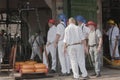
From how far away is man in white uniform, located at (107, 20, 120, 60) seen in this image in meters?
17.9

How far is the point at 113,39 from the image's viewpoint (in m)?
18.1

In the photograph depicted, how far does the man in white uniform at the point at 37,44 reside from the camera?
18289mm

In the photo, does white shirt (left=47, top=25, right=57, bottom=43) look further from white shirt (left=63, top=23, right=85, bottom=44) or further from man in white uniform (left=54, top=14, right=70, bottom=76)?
white shirt (left=63, top=23, right=85, bottom=44)

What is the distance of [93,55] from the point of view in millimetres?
14062

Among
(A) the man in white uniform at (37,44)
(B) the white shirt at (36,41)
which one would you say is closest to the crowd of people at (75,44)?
(A) the man in white uniform at (37,44)

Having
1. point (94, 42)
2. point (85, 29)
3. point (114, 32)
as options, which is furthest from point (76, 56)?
point (114, 32)

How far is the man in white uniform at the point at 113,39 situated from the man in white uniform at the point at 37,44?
2.98 metres

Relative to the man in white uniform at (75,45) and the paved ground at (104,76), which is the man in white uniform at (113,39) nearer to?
the paved ground at (104,76)

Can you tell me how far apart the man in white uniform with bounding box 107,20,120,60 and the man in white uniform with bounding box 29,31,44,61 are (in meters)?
2.98

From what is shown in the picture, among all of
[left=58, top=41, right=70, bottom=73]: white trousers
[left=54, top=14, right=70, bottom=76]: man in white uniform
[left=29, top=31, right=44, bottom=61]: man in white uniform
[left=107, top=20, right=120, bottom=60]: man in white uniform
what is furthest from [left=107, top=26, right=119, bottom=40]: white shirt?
[left=58, top=41, right=70, bottom=73]: white trousers

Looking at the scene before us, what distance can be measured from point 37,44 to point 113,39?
11.0 feet

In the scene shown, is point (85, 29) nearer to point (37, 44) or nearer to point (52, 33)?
point (52, 33)

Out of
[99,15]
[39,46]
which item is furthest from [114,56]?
[39,46]

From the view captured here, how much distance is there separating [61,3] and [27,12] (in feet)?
15.5
